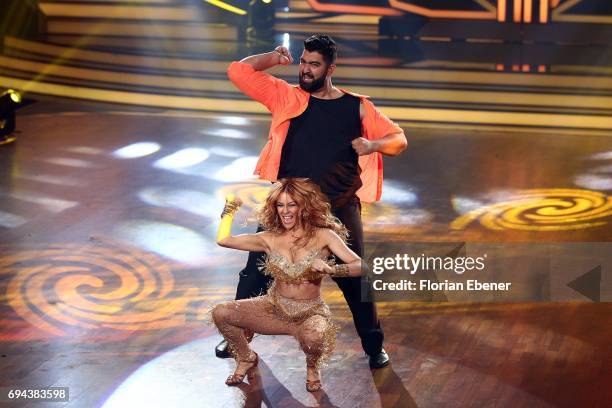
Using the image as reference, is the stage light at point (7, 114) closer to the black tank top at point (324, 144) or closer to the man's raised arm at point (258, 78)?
the man's raised arm at point (258, 78)

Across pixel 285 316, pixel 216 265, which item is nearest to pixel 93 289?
pixel 216 265

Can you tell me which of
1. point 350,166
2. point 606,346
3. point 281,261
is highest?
point 350,166

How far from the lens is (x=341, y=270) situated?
522 cm

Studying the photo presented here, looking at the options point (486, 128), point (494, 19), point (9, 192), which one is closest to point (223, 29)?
point (494, 19)

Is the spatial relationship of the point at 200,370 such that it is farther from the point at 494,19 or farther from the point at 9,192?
the point at 494,19

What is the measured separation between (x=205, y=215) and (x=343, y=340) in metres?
2.69

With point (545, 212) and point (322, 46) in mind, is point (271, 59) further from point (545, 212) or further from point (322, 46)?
point (545, 212)

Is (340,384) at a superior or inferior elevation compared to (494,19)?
inferior

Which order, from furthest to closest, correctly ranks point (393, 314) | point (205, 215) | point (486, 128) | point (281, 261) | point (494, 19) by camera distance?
point (494, 19) < point (486, 128) < point (205, 215) < point (393, 314) < point (281, 261)

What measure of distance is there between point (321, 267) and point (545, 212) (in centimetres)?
379

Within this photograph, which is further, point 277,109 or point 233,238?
point 277,109

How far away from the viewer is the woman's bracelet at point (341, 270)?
17.1 feet

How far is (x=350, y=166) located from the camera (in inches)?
217

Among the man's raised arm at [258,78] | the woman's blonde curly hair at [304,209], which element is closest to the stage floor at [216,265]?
the woman's blonde curly hair at [304,209]
